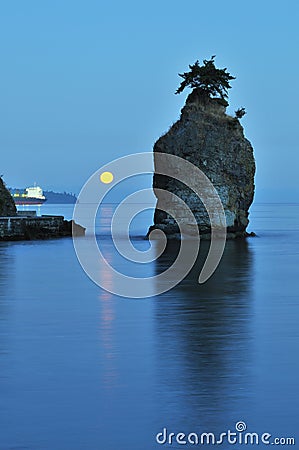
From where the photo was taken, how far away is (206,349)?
1881cm

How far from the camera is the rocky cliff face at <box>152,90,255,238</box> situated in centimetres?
6538

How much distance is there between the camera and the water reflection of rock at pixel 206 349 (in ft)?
45.9

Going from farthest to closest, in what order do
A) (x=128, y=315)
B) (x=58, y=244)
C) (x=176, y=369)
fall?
(x=58, y=244) → (x=128, y=315) → (x=176, y=369)

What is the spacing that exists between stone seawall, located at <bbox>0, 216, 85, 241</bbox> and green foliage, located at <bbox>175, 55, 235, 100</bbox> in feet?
46.7

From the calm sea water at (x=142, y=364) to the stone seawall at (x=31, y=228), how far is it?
3021 cm

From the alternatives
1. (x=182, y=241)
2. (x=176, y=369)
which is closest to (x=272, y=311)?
(x=176, y=369)

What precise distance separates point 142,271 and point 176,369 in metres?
24.8

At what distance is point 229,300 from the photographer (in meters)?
29.2

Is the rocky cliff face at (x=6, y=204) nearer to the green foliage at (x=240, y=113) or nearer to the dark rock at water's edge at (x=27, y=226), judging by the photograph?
the dark rock at water's edge at (x=27, y=226)

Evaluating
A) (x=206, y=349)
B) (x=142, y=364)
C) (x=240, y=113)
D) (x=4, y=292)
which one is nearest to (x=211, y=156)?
(x=240, y=113)

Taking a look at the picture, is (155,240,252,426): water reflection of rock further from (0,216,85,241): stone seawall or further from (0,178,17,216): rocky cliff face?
(0,178,17,216): rocky cliff face

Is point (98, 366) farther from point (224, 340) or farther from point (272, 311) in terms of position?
point (272, 311)

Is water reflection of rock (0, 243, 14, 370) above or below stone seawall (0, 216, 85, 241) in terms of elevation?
below

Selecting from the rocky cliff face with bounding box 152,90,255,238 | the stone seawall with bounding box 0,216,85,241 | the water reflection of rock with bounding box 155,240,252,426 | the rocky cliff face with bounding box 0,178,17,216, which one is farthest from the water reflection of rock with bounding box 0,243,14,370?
the rocky cliff face with bounding box 152,90,255,238
